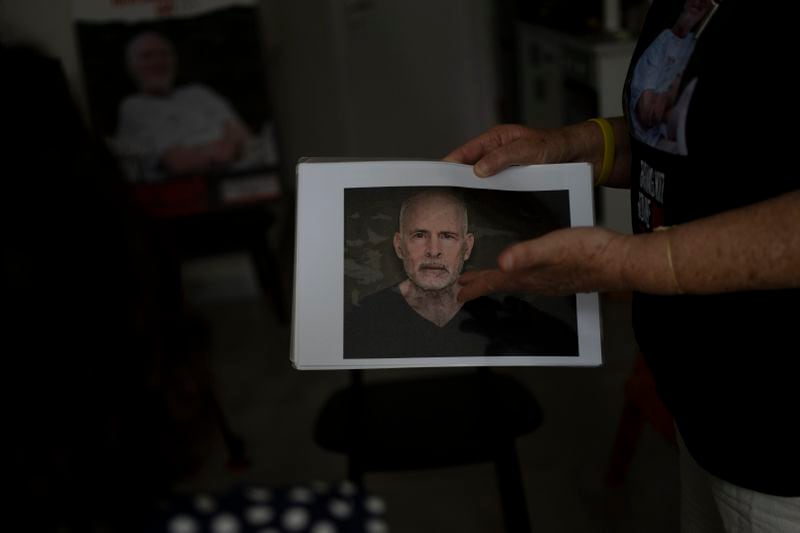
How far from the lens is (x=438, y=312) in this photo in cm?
82

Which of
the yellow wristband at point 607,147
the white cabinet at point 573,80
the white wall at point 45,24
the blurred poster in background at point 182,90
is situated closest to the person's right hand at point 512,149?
the yellow wristband at point 607,147

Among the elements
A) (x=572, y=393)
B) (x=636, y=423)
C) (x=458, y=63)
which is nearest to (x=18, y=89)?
(x=636, y=423)

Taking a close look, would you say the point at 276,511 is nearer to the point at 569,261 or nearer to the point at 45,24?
the point at 569,261

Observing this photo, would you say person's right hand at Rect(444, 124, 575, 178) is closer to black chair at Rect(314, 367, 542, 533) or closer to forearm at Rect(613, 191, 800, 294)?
forearm at Rect(613, 191, 800, 294)

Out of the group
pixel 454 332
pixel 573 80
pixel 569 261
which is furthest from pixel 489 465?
pixel 573 80

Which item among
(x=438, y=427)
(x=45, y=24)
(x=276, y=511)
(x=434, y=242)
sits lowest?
(x=438, y=427)

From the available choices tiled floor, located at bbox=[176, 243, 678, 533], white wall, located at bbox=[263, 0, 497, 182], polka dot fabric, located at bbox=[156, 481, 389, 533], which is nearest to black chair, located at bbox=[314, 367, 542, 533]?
tiled floor, located at bbox=[176, 243, 678, 533]

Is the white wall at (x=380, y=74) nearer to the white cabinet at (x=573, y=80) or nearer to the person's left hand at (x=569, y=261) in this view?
the white cabinet at (x=573, y=80)

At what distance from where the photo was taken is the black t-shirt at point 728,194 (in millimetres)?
595

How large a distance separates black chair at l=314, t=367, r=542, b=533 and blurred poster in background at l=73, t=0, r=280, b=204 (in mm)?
1371

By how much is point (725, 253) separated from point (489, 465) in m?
1.36

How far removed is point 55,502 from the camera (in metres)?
0.48

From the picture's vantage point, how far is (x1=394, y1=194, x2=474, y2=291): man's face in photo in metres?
0.82

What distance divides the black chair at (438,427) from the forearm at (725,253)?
0.67 meters
